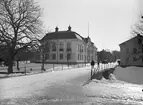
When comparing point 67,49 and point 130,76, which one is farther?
point 67,49

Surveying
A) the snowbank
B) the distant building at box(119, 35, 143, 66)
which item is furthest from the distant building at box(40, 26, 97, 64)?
the snowbank

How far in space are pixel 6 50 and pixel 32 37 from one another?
378 centimetres

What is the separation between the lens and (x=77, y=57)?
2148 inches

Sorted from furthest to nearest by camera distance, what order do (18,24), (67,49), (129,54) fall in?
(67,49)
(129,54)
(18,24)

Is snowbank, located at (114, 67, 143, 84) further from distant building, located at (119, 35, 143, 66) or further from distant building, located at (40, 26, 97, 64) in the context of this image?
distant building, located at (40, 26, 97, 64)

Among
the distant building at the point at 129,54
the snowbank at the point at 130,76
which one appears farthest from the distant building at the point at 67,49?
the snowbank at the point at 130,76

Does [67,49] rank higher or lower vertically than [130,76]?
higher

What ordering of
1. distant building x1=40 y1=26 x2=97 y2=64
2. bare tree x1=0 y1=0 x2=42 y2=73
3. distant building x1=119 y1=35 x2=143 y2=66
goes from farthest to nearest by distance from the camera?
distant building x1=40 y1=26 x2=97 y2=64
distant building x1=119 y1=35 x2=143 y2=66
bare tree x1=0 y1=0 x2=42 y2=73

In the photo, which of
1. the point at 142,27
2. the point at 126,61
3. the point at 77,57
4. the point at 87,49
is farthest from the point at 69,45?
the point at 142,27

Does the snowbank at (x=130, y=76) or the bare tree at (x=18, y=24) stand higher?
the bare tree at (x=18, y=24)

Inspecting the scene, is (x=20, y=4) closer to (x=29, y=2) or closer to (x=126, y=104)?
(x=29, y=2)

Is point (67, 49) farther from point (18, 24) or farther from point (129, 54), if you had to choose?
point (18, 24)

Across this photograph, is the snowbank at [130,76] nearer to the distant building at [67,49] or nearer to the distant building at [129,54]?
the distant building at [129,54]

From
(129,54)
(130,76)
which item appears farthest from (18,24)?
(129,54)
